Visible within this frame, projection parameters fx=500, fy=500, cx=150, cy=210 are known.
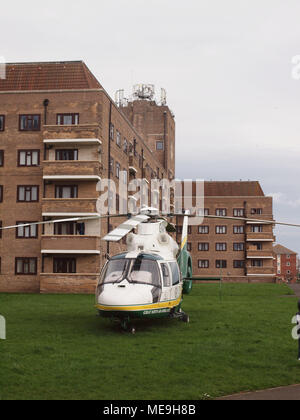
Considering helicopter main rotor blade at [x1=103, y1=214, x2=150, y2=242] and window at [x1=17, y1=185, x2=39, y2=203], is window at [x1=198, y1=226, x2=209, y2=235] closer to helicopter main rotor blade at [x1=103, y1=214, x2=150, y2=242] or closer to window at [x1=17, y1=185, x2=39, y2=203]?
window at [x1=17, y1=185, x2=39, y2=203]

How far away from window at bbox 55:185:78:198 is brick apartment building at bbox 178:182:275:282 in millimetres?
42107

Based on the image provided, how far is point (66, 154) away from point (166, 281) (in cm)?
2374

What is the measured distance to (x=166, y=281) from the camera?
61.6 ft

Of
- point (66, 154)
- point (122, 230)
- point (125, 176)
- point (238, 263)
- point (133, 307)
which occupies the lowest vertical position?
point (238, 263)

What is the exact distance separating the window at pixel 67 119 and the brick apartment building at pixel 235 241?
42.8m

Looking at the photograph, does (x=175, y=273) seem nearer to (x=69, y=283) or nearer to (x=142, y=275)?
(x=142, y=275)

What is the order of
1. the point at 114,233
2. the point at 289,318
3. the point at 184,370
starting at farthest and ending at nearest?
the point at 289,318
the point at 114,233
the point at 184,370

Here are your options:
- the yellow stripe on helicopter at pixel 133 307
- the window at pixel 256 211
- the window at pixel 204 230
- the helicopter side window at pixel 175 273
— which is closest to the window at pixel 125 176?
the helicopter side window at pixel 175 273

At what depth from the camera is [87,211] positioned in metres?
38.4

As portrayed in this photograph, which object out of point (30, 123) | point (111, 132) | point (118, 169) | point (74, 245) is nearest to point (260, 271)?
point (118, 169)

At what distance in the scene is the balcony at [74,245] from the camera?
38344mm

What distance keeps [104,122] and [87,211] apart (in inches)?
313
